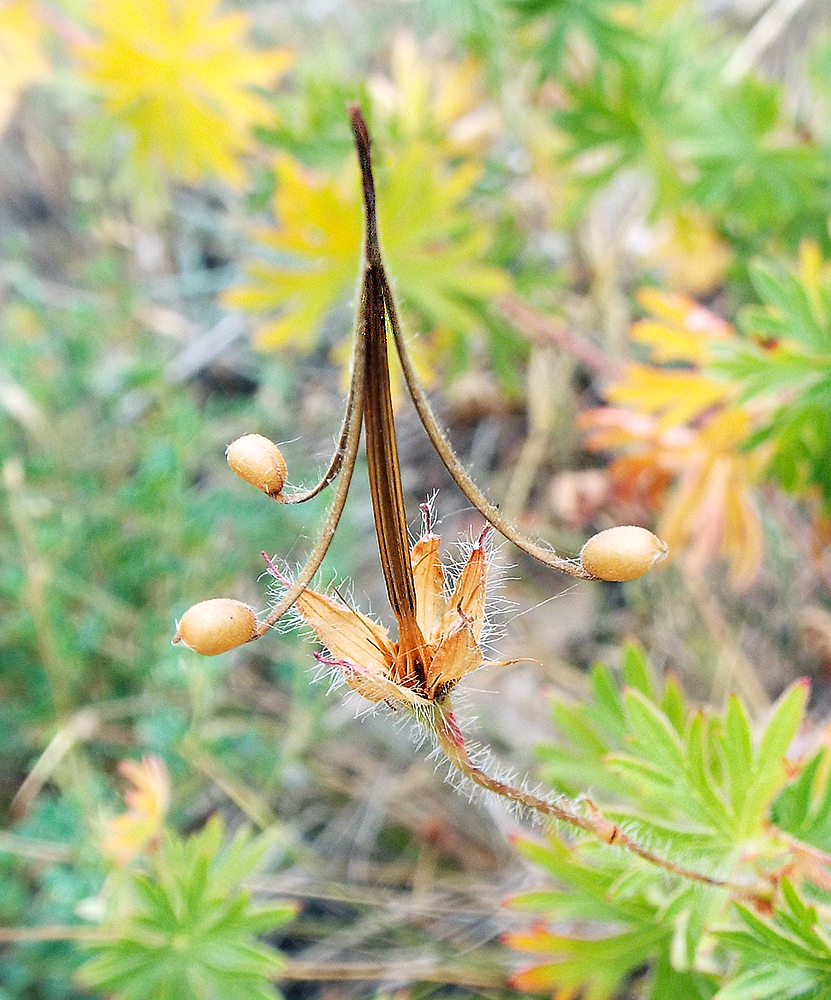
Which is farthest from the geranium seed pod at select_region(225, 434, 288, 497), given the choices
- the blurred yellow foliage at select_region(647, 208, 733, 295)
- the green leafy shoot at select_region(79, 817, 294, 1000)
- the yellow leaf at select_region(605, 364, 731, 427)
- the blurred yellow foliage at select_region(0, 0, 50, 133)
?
the blurred yellow foliage at select_region(0, 0, 50, 133)

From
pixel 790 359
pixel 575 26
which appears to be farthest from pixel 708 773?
pixel 575 26

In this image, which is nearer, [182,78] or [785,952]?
[785,952]

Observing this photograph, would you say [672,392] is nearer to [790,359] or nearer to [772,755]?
[790,359]

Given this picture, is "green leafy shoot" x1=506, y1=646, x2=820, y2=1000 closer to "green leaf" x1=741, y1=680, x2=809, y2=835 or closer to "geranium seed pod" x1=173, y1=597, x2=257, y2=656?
"green leaf" x1=741, y1=680, x2=809, y2=835

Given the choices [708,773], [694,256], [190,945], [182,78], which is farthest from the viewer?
[694,256]

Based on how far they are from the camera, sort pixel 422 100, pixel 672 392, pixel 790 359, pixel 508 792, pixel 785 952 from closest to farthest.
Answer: pixel 508 792
pixel 785 952
pixel 790 359
pixel 672 392
pixel 422 100

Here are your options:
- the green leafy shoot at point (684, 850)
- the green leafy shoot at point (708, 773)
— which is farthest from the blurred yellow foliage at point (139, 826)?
the green leafy shoot at point (708, 773)

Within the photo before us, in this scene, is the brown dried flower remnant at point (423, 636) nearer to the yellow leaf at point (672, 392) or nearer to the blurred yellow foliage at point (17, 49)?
the yellow leaf at point (672, 392)
